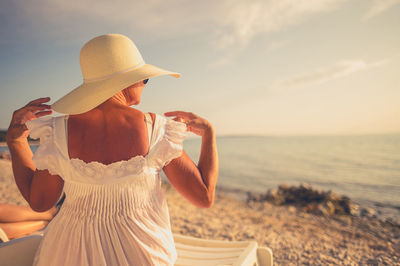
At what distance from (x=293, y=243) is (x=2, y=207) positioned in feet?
13.6

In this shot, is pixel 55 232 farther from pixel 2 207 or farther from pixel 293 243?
pixel 293 243

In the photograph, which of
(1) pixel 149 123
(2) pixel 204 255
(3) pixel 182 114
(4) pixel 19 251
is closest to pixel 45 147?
(1) pixel 149 123

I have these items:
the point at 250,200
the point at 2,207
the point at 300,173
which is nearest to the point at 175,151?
the point at 2,207

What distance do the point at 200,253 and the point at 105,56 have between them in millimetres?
1900

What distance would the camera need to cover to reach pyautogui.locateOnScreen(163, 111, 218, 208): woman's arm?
134cm

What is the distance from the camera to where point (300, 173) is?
57.6ft

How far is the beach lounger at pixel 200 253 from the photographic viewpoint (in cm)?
174

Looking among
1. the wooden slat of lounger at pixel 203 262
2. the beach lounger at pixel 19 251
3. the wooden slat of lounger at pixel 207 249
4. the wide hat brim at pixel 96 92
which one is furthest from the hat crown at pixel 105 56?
the wooden slat of lounger at pixel 207 249

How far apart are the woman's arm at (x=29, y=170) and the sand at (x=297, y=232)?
3.31 m

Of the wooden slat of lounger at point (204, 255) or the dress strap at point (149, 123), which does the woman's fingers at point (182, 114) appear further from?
the wooden slat of lounger at point (204, 255)

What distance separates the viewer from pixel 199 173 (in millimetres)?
1367

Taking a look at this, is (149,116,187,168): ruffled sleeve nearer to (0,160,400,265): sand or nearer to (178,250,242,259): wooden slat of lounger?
(178,250,242,259): wooden slat of lounger

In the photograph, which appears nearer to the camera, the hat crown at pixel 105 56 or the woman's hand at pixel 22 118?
the hat crown at pixel 105 56

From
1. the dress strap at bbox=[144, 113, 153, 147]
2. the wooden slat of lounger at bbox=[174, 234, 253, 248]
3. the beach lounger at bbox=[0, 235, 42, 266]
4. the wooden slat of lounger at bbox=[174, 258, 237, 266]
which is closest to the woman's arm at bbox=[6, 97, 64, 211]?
the dress strap at bbox=[144, 113, 153, 147]
